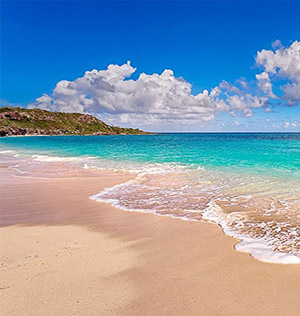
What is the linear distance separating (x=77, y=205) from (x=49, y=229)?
2726 millimetres

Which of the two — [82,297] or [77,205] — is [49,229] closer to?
[77,205]

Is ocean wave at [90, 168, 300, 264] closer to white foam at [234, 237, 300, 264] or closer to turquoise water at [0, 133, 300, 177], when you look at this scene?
white foam at [234, 237, 300, 264]

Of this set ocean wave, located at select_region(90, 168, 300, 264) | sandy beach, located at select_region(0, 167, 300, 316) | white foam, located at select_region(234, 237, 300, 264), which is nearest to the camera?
sandy beach, located at select_region(0, 167, 300, 316)

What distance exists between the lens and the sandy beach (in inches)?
154

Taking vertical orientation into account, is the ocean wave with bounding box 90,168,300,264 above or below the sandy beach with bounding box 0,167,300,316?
above

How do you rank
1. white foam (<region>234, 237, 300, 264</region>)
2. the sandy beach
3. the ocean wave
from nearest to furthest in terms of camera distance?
the sandy beach → white foam (<region>234, 237, 300, 264</region>) → the ocean wave

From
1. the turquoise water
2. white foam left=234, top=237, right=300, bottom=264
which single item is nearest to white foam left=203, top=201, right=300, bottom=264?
white foam left=234, top=237, right=300, bottom=264

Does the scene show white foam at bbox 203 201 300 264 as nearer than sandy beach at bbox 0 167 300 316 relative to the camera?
No

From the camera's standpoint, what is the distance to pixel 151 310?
3.85 meters

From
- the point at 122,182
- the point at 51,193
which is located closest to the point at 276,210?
the point at 122,182

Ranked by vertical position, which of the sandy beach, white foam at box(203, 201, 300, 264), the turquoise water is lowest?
the sandy beach

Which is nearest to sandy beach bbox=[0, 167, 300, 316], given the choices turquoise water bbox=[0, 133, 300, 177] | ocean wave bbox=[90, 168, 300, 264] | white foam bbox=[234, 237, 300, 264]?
white foam bbox=[234, 237, 300, 264]

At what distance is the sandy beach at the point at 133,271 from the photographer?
12.8 ft

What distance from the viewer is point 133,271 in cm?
496
